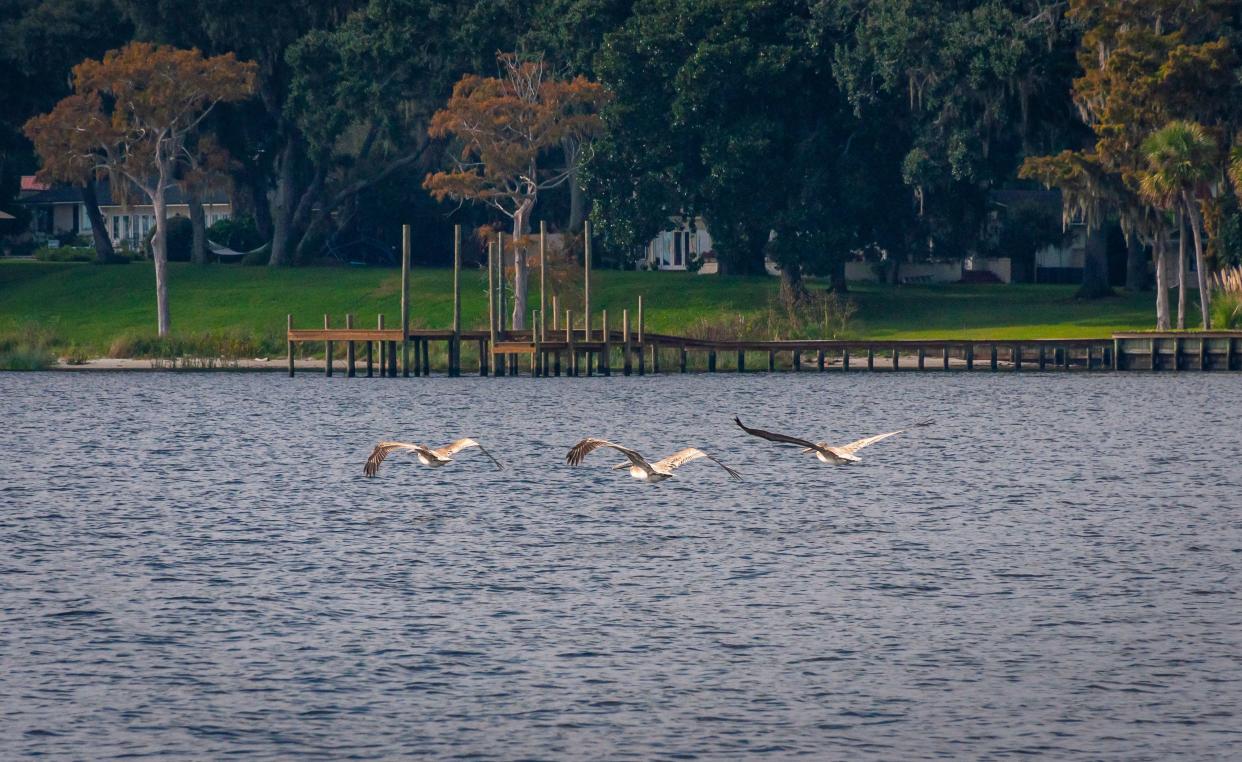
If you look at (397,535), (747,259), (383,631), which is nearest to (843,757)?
(383,631)

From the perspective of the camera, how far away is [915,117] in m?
85.2

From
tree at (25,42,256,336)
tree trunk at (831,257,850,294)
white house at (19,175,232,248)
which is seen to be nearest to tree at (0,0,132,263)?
tree at (25,42,256,336)

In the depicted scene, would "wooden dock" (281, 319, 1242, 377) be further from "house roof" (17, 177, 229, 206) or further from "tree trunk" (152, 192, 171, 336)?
"house roof" (17, 177, 229, 206)

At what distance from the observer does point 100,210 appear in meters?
128

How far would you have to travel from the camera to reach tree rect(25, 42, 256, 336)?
88812 mm

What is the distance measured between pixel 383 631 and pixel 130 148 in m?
72.6

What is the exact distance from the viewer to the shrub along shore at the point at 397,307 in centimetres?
8288

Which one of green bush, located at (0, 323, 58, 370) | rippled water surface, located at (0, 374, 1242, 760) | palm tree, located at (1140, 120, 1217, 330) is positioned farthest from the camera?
green bush, located at (0, 323, 58, 370)

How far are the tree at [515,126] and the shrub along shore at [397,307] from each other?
4341 millimetres

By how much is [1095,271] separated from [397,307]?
103 ft

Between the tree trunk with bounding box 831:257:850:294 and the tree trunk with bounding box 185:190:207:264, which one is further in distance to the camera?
the tree trunk with bounding box 185:190:207:264

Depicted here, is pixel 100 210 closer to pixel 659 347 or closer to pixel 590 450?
pixel 659 347

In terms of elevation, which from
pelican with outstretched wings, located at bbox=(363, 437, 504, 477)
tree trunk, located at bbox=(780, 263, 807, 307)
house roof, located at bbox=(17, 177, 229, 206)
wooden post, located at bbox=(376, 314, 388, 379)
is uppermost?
house roof, located at bbox=(17, 177, 229, 206)

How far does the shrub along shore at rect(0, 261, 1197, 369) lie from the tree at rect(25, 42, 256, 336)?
4152 mm
